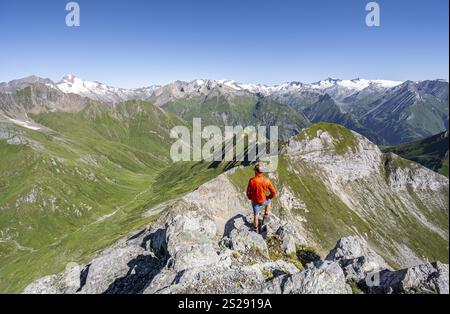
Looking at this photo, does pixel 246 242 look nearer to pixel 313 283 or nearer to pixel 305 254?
pixel 305 254

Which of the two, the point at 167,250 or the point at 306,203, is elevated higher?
the point at 167,250

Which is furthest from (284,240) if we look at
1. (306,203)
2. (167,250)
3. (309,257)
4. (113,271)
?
(306,203)

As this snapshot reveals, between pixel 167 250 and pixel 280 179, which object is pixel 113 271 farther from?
pixel 280 179

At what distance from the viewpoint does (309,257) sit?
40.0 m

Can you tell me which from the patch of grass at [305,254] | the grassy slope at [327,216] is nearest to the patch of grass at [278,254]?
the patch of grass at [305,254]

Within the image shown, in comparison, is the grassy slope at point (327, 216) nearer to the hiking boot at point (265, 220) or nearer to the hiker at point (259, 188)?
the hiking boot at point (265, 220)

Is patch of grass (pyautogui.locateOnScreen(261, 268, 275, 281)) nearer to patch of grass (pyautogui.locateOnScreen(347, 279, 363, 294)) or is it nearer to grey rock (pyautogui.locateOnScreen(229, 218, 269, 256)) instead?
grey rock (pyautogui.locateOnScreen(229, 218, 269, 256))

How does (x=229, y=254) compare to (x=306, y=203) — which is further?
(x=306, y=203)

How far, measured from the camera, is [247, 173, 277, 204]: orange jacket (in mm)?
30656
